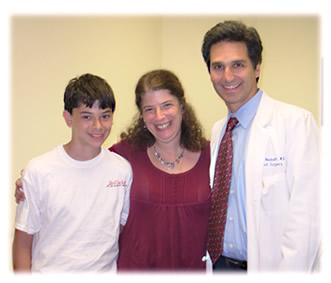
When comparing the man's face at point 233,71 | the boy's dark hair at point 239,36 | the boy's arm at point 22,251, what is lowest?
the boy's arm at point 22,251

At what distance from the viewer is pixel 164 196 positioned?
1599 millimetres

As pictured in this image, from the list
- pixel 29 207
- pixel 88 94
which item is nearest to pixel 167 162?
pixel 88 94

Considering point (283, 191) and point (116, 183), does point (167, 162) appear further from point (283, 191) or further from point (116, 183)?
point (283, 191)

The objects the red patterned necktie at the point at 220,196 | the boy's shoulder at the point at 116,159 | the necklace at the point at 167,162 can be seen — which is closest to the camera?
the red patterned necktie at the point at 220,196

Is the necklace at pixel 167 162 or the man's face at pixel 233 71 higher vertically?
the man's face at pixel 233 71

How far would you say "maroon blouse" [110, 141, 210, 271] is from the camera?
157 centimetres

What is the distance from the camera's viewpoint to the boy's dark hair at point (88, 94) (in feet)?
4.97

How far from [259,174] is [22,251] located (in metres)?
1.08

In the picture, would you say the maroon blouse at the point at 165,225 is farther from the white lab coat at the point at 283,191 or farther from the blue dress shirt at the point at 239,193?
the white lab coat at the point at 283,191

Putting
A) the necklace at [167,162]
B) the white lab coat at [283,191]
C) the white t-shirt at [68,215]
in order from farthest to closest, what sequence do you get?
1. the necklace at [167,162]
2. the white t-shirt at [68,215]
3. the white lab coat at [283,191]

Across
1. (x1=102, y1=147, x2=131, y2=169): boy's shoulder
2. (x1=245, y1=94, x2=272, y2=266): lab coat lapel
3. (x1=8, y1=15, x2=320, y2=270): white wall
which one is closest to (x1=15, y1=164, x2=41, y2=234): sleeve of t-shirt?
(x1=102, y1=147, x2=131, y2=169): boy's shoulder

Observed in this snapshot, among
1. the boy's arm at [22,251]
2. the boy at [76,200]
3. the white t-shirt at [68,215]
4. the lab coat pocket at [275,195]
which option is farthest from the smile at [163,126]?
the boy's arm at [22,251]

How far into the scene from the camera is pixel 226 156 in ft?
5.16

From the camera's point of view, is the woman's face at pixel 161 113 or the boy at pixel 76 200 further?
the woman's face at pixel 161 113
